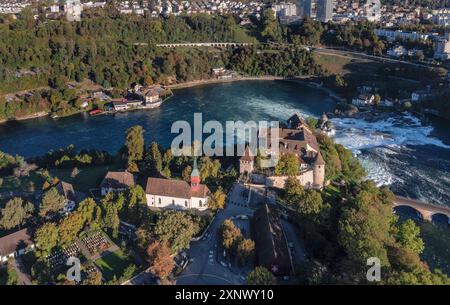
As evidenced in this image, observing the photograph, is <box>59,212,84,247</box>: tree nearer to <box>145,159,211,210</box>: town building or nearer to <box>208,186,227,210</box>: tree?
<box>145,159,211,210</box>: town building

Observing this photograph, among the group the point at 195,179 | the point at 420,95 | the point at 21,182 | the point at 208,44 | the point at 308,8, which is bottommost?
the point at 21,182

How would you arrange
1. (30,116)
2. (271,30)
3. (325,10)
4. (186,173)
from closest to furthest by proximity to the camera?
(186,173), (30,116), (271,30), (325,10)

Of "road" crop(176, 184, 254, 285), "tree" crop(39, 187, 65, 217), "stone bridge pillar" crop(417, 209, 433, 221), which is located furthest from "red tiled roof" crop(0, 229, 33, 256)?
"stone bridge pillar" crop(417, 209, 433, 221)

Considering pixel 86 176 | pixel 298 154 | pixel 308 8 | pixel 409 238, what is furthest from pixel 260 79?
pixel 409 238

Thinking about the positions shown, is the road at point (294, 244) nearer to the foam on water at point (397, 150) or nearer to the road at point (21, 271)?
the road at point (21, 271)

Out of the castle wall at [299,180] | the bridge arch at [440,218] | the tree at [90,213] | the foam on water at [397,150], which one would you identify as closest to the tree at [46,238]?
the tree at [90,213]

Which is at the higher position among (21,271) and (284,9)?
(284,9)

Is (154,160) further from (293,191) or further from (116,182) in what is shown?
(293,191)
